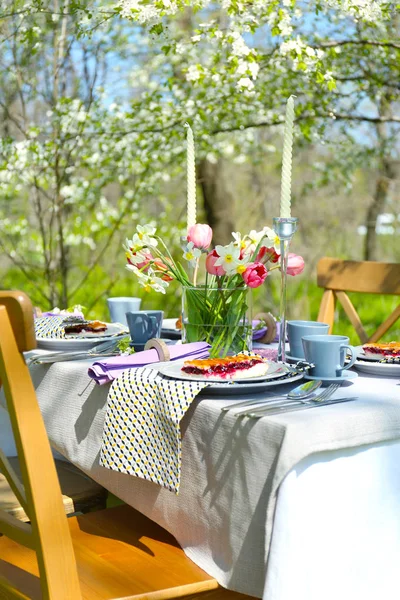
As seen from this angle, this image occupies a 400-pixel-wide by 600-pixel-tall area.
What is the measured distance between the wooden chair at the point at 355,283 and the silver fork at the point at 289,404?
1118 mm

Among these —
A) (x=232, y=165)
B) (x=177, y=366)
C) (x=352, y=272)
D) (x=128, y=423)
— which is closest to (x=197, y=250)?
(x=177, y=366)

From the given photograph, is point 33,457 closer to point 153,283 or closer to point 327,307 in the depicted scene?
point 153,283

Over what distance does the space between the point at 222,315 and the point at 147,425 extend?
36 cm

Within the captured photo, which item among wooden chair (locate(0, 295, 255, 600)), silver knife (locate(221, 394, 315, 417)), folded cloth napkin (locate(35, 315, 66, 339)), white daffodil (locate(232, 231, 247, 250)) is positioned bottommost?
wooden chair (locate(0, 295, 255, 600))

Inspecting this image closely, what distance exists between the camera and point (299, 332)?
178 cm

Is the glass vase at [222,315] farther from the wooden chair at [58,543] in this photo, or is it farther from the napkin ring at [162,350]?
the wooden chair at [58,543]

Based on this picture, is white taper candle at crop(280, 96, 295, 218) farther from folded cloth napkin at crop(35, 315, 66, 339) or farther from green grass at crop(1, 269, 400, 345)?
green grass at crop(1, 269, 400, 345)

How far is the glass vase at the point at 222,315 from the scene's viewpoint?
1677 millimetres

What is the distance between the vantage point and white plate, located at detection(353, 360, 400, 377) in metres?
1.61

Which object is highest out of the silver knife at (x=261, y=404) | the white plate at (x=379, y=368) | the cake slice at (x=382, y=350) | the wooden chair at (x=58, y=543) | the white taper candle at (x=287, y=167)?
the white taper candle at (x=287, y=167)

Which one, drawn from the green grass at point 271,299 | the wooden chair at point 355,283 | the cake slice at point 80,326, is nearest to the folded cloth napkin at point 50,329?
the cake slice at point 80,326

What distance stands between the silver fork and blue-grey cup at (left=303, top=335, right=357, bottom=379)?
90mm

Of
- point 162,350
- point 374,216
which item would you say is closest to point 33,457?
point 162,350

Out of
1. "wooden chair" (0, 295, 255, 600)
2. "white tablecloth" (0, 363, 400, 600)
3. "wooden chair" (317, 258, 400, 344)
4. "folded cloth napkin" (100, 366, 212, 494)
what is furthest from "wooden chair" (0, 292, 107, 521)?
"wooden chair" (317, 258, 400, 344)
